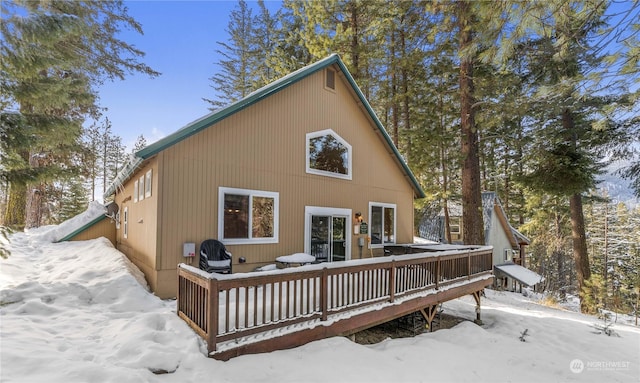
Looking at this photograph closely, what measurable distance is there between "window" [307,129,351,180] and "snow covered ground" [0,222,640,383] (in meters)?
5.01

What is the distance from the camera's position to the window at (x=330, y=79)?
9.26 metres

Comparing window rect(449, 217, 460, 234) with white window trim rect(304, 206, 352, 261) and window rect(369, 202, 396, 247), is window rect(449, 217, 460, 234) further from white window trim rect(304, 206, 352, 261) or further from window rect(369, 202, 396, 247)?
white window trim rect(304, 206, 352, 261)

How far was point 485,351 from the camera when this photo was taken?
223 inches

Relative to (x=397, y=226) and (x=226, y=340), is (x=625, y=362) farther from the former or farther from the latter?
(x=226, y=340)

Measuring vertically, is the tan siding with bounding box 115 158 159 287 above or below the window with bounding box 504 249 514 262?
above

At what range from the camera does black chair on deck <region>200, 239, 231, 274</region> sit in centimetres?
624

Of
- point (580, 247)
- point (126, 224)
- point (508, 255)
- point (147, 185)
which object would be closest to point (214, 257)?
point (147, 185)

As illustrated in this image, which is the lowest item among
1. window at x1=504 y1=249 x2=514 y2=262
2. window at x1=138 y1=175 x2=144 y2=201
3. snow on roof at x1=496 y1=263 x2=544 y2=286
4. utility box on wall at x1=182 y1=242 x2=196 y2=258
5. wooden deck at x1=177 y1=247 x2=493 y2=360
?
snow on roof at x1=496 y1=263 x2=544 y2=286

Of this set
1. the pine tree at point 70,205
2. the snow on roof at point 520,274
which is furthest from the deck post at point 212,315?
the pine tree at point 70,205

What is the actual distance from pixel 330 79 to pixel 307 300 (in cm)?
708

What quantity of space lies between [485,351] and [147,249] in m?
7.21

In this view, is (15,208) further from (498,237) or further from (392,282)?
(498,237)

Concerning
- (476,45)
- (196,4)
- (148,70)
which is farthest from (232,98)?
(476,45)

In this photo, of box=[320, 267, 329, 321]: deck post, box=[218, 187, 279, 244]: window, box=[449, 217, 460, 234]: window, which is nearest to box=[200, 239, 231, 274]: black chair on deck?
box=[218, 187, 279, 244]: window
